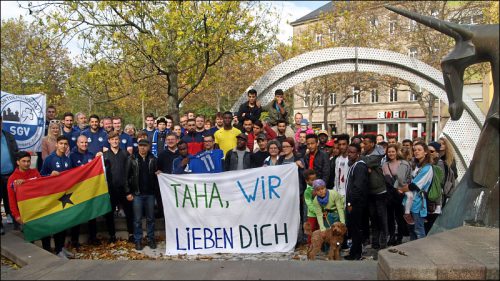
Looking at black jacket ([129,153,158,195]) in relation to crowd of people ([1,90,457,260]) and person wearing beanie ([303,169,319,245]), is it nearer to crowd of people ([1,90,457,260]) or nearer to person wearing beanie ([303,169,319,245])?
crowd of people ([1,90,457,260])

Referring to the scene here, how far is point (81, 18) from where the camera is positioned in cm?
1301

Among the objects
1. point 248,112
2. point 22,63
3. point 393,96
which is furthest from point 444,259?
point 393,96

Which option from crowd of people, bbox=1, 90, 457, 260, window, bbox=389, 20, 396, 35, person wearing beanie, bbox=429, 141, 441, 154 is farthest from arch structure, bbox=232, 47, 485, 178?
window, bbox=389, 20, 396, 35

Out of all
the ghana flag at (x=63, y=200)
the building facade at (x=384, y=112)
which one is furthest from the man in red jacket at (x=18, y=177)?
the building facade at (x=384, y=112)

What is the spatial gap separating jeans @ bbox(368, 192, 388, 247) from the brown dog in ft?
2.71

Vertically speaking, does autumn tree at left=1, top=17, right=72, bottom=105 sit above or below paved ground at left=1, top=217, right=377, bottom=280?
above

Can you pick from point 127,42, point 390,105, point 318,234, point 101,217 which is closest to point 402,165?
point 318,234

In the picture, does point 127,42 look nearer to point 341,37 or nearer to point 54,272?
point 54,272

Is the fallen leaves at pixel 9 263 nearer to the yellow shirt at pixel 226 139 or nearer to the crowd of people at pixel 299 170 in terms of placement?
the crowd of people at pixel 299 170

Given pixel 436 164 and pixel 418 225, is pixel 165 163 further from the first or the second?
pixel 436 164

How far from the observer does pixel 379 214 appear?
7328 mm

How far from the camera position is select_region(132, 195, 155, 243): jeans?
771 cm

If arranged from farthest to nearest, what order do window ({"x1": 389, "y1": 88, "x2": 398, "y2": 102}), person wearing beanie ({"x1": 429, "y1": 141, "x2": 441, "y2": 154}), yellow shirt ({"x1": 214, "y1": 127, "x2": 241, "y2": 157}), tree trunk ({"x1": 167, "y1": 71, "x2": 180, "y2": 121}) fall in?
window ({"x1": 389, "y1": 88, "x2": 398, "y2": 102}) < tree trunk ({"x1": 167, "y1": 71, "x2": 180, "y2": 121}) < yellow shirt ({"x1": 214, "y1": 127, "x2": 241, "y2": 157}) < person wearing beanie ({"x1": 429, "y1": 141, "x2": 441, "y2": 154})

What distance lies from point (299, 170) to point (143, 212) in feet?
8.91
